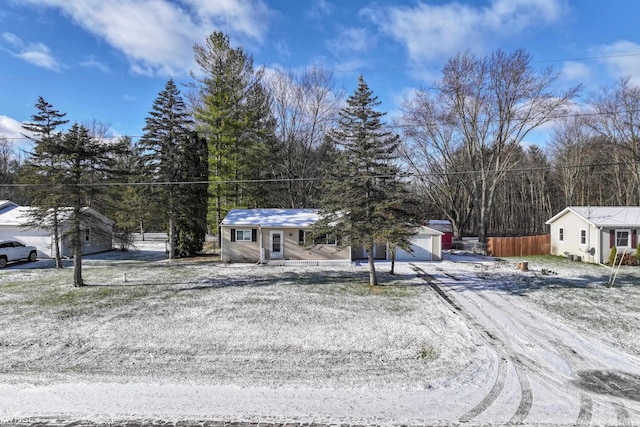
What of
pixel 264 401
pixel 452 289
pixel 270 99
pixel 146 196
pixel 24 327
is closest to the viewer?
pixel 264 401

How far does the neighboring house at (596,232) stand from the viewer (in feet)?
68.7

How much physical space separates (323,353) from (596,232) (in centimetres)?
2197

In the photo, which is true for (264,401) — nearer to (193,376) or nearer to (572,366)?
(193,376)

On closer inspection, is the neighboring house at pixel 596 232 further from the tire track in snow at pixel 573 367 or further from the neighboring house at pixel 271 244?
the tire track in snow at pixel 573 367

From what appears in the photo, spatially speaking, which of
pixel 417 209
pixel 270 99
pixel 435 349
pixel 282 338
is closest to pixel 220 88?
pixel 270 99

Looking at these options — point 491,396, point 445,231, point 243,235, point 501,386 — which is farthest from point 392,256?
point 445,231

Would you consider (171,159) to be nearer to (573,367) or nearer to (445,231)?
(573,367)

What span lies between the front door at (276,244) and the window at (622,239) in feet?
67.9

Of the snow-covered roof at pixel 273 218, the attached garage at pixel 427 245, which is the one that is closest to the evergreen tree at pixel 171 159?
the snow-covered roof at pixel 273 218

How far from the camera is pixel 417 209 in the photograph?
47.0 feet

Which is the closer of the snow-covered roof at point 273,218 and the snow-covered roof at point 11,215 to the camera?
the snow-covered roof at point 273,218

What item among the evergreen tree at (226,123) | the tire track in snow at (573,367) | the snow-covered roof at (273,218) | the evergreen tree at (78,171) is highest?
the evergreen tree at (226,123)

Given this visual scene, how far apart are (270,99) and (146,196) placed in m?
15.1

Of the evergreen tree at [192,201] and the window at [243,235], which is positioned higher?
the evergreen tree at [192,201]
